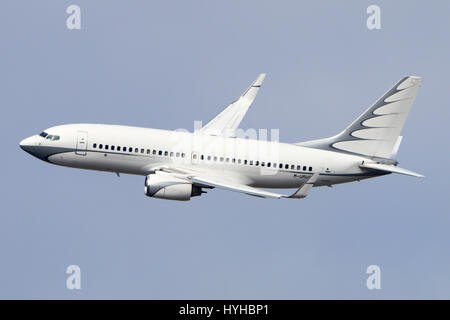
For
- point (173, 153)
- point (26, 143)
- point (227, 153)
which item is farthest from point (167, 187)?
point (26, 143)

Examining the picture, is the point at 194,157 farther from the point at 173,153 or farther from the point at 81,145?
the point at 81,145

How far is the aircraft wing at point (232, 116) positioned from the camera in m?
101

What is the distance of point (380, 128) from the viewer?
98062mm

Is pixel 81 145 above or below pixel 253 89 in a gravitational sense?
below

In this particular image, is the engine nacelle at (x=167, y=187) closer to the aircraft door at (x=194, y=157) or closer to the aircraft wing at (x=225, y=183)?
the aircraft wing at (x=225, y=183)

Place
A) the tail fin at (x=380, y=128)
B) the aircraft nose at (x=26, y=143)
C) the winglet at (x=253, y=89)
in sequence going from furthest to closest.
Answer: the winglet at (x=253, y=89), the tail fin at (x=380, y=128), the aircraft nose at (x=26, y=143)

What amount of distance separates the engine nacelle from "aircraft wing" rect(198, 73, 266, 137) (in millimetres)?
10452

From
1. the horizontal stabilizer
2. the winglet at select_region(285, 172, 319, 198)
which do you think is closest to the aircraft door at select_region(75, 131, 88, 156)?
the winglet at select_region(285, 172, 319, 198)

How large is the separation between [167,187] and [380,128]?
22398 millimetres

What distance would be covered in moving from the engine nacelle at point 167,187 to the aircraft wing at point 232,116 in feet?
34.3

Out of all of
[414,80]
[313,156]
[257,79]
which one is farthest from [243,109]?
[414,80]

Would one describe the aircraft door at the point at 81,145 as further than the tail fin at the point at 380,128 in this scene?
Answer: No

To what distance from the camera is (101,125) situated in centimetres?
9488

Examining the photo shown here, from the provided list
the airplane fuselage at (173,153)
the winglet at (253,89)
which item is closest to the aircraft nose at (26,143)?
the airplane fuselage at (173,153)
